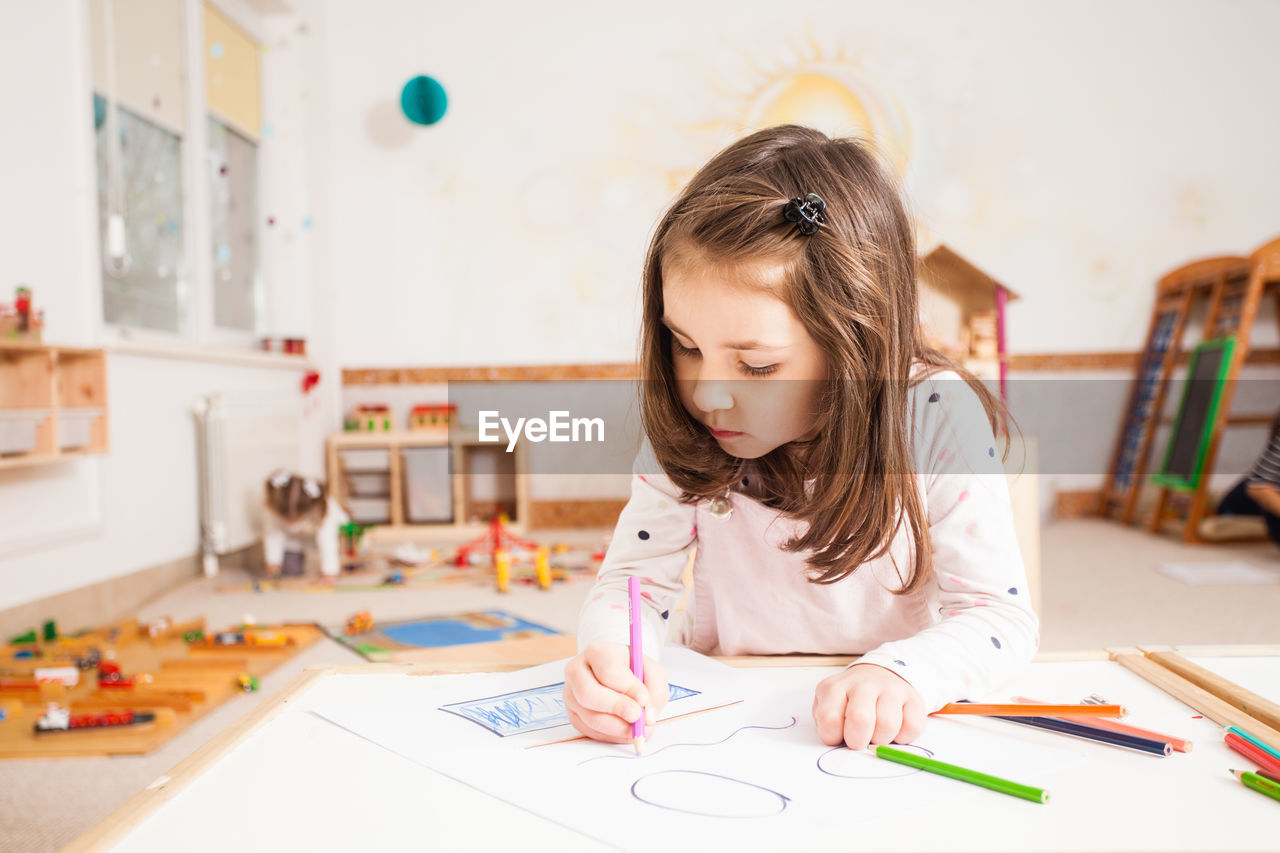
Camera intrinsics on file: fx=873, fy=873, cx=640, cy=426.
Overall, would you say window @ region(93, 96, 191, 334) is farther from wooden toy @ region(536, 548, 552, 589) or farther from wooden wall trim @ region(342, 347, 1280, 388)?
wooden toy @ region(536, 548, 552, 589)

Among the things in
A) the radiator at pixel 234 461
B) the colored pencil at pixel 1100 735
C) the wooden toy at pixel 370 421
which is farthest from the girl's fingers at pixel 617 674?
the wooden toy at pixel 370 421

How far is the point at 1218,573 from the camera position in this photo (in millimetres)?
2602

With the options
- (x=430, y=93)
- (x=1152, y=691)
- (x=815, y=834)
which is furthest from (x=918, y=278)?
(x=430, y=93)

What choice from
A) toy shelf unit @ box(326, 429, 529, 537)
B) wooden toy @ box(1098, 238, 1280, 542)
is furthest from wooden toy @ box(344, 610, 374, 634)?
wooden toy @ box(1098, 238, 1280, 542)

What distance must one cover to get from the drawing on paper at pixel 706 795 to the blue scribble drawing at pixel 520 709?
0.10 meters

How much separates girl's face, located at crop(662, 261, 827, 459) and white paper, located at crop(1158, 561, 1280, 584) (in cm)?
239

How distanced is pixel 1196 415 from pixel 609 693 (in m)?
3.66

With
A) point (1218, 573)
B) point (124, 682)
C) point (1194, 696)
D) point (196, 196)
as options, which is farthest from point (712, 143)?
point (1194, 696)

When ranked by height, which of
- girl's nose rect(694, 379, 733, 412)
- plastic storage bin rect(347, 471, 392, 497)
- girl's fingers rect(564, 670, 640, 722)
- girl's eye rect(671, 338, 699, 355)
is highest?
girl's eye rect(671, 338, 699, 355)

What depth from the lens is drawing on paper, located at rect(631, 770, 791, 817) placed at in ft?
1.29

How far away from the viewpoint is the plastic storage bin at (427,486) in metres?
3.42

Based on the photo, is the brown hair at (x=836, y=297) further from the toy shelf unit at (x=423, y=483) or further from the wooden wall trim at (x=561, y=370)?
the wooden wall trim at (x=561, y=370)

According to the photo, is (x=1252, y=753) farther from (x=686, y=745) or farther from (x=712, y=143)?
(x=712, y=143)

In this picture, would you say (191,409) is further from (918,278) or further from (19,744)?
(918,278)
